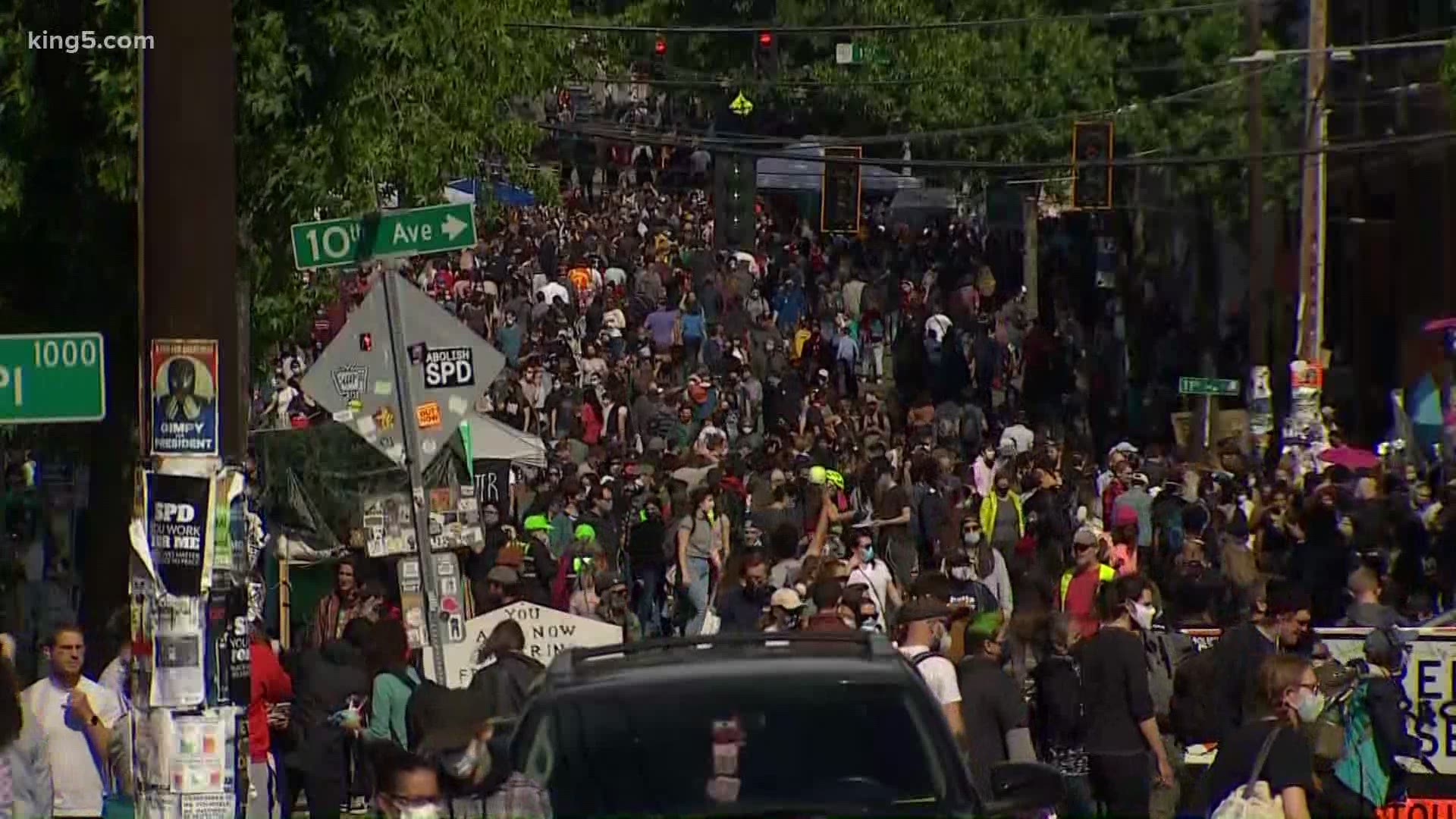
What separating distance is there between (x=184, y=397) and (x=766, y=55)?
151 feet

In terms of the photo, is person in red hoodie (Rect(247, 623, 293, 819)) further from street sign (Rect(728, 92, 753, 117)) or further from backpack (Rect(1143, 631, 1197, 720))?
street sign (Rect(728, 92, 753, 117))

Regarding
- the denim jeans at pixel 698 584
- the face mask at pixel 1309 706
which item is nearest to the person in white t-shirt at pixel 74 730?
the face mask at pixel 1309 706

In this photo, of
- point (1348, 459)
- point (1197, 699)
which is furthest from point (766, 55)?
point (1197, 699)

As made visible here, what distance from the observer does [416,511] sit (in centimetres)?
1550

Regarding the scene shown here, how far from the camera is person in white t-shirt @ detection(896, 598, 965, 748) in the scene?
1239 cm

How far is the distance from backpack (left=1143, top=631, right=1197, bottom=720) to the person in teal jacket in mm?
4262

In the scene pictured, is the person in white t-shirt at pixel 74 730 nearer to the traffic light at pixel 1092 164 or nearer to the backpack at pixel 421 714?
the backpack at pixel 421 714

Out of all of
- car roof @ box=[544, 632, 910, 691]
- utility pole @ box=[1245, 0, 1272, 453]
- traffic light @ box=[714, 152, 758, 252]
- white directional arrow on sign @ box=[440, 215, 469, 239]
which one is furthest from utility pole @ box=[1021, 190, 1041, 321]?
car roof @ box=[544, 632, 910, 691]

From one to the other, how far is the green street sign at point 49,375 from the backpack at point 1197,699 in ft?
19.6

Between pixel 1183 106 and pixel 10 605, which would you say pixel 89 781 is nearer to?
pixel 10 605

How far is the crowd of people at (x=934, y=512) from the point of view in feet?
42.7

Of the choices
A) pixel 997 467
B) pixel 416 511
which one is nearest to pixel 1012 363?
pixel 997 467

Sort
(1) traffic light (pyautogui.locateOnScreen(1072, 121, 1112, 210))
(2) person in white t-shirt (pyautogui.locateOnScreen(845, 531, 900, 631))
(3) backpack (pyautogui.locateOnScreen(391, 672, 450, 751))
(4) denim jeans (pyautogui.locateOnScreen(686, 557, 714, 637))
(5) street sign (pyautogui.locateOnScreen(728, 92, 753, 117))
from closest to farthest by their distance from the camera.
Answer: (3) backpack (pyautogui.locateOnScreen(391, 672, 450, 751)), (2) person in white t-shirt (pyautogui.locateOnScreen(845, 531, 900, 631)), (4) denim jeans (pyautogui.locateOnScreen(686, 557, 714, 637)), (1) traffic light (pyautogui.locateOnScreen(1072, 121, 1112, 210)), (5) street sign (pyautogui.locateOnScreen(728, 92, 753, 117))

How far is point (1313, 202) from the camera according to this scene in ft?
122
